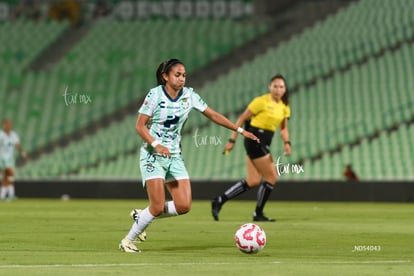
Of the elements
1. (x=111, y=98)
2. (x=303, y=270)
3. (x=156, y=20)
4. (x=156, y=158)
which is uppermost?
(x=156, y=20)

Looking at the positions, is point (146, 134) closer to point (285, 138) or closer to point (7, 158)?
point (285, 138)

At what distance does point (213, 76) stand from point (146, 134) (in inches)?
1050

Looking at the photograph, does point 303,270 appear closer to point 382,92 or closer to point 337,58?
point 382,92

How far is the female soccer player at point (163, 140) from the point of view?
1244 cm

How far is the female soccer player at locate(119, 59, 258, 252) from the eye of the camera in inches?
490

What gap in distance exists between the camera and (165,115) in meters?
12.6

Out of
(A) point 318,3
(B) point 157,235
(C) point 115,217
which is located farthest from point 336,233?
(A) point 318,3

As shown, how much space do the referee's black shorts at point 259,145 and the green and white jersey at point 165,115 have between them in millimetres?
5824

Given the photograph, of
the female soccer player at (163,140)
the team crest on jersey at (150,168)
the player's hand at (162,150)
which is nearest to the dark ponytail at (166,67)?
the female soccer player at (163,140)

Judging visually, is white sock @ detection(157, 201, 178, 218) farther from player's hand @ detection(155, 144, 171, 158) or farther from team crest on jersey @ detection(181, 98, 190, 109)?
team crest on jersey @ detection(181, 98, 190, 109)

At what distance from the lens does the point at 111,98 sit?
1484 inches

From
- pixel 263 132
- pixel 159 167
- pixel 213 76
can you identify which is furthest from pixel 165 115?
pixel 213 76

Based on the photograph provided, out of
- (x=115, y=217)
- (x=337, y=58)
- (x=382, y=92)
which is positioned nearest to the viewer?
(x=115, y=217)

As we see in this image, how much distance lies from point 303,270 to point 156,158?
2.81 m
